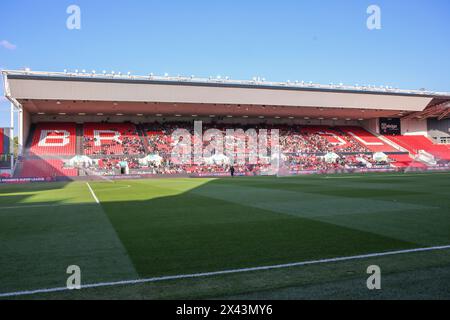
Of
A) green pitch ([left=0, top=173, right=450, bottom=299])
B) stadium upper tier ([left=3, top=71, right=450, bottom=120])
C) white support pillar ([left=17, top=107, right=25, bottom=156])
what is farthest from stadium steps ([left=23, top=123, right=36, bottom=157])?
green pitch ([left=0, top=173, right=450, bottom=299])

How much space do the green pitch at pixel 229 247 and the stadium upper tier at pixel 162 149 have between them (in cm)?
3261

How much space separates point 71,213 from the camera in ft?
43.9

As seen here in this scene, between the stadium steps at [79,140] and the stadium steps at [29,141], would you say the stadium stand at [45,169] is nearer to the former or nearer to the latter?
the stadium steps at [29,141]

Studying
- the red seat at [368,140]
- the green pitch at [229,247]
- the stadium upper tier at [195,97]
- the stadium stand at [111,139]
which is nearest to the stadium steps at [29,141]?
the stadium upper tier at [195,97]

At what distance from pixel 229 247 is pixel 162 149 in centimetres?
4575

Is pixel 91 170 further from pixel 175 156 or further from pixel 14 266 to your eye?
pixel 14 266

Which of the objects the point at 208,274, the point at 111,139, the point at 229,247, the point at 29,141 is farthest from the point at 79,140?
the point at 208,274

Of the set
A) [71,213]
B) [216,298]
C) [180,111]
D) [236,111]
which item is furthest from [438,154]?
[216,298]

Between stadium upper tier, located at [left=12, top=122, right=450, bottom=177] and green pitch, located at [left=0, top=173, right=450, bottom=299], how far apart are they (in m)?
32.6

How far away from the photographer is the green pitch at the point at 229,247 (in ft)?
17.3

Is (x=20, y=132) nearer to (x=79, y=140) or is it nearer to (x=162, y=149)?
(x=79, y=140)

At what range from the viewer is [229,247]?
7770 mm

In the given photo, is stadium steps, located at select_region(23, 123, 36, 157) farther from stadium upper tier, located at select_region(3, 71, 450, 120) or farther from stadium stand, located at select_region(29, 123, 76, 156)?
stadium upper tier, located at select_region(3, 71, 450, 120)

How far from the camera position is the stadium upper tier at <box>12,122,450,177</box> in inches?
1797
